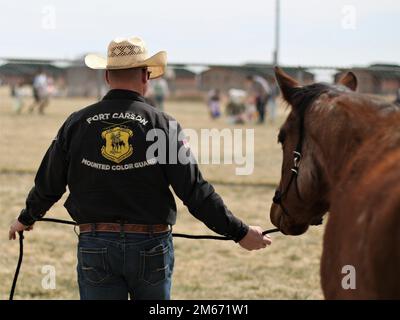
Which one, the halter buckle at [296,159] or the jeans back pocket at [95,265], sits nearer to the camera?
the halter buckle at [296,159]

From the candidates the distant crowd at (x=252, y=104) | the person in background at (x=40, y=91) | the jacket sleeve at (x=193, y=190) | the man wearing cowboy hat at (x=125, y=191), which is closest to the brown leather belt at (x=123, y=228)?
the man wearing cowboy hat at (x=125, y=191)

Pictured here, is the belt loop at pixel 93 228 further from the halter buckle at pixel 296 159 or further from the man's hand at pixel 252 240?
the halter buckle at pixel 296 159

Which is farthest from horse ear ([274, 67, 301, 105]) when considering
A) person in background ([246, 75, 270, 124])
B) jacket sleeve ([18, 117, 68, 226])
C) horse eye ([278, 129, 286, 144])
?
person in background ([246, 75, 270, 124])

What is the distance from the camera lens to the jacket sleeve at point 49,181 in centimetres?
346

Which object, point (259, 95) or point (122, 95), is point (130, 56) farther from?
point (259, 95)

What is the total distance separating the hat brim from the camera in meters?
3.43

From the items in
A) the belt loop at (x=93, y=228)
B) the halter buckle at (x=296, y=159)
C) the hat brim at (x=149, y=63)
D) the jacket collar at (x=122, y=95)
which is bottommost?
the belt loop at (x=93, y=228)

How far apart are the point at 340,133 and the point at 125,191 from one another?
111 cm

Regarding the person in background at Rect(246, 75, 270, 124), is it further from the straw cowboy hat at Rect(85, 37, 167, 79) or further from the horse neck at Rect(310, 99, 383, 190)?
the horse neck at Rect(310, 99, 383, 190)

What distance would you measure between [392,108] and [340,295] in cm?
82

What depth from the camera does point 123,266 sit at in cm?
334

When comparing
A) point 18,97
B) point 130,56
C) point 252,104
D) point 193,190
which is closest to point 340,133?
point 193,190

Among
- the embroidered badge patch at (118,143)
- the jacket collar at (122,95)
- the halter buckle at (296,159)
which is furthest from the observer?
the jacket collar at (122,95)
